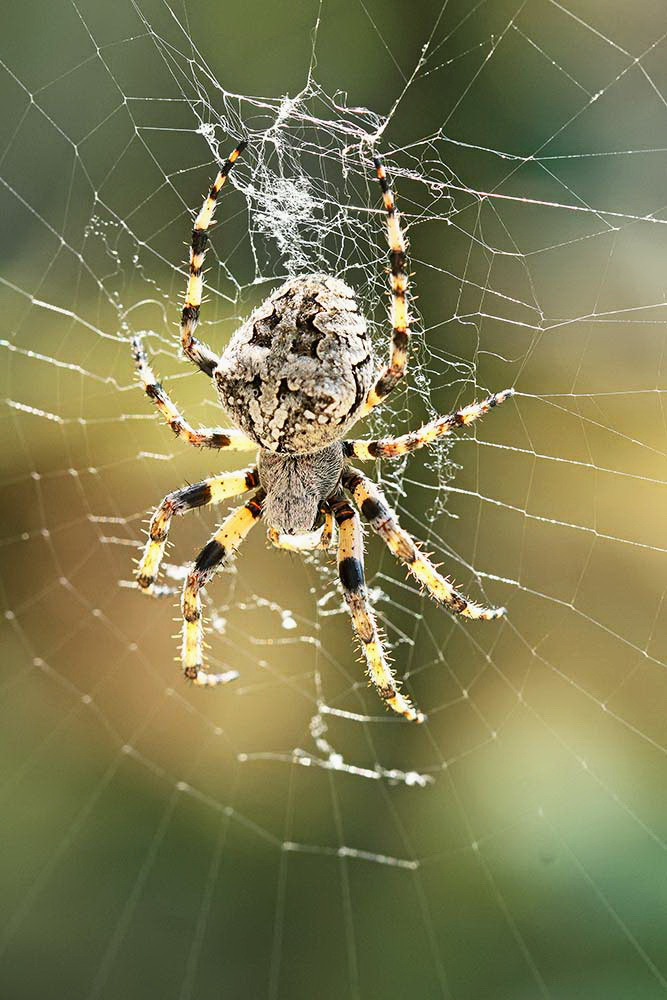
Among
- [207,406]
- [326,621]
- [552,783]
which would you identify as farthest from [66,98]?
[552,783]

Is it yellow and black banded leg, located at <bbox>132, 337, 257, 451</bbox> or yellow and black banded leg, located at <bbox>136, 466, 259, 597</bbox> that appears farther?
yellow and black banded leg, located at <bbox>136, 466, 259, 597</bbox>

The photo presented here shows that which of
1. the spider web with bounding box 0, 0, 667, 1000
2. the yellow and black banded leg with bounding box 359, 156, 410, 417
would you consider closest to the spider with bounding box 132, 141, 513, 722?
the yellow and black banded leg with bounding box 359, 156, 410, 417

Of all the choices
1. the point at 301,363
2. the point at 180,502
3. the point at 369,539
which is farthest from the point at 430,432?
the point at 180,502

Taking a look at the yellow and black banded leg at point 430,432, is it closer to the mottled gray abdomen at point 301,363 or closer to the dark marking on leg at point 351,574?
the mottled gray abdomen at point 301,363

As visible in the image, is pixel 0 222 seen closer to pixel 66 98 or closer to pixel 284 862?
pixel 66 98

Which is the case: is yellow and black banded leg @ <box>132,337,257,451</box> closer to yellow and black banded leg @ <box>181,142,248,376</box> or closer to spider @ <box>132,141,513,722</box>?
spider @ <box>132,141,513,722</box>

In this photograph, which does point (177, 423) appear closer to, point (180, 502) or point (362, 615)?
point (180, 502)

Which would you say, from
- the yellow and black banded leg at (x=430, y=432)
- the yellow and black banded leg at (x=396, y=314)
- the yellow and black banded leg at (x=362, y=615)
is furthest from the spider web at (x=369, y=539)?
the yellow and black banded leg at (x=362, y=615)
